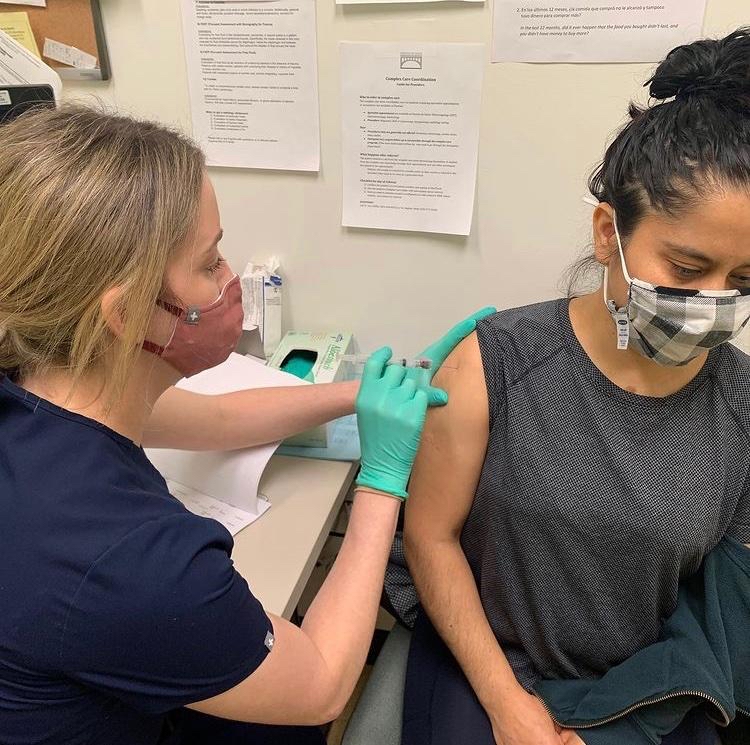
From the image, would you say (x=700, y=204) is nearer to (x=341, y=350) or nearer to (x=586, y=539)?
(x=586, y=539)

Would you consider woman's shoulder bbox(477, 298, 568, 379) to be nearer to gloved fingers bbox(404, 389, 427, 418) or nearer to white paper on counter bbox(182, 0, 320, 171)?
gloved fingers bbox(404, 389, 427, 418)

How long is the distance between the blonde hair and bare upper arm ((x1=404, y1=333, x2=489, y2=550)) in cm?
48

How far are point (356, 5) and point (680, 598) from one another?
121cm

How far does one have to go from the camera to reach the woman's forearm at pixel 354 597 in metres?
0.84

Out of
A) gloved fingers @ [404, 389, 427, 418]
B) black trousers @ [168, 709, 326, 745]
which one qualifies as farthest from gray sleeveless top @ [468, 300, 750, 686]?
black trousers @ [168, 709, 326, 745]

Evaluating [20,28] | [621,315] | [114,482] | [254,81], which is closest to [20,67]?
[20,28]

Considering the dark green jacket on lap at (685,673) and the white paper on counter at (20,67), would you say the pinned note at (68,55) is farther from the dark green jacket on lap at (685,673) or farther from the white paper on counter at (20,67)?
the dark green jacket on lap at (685,673)

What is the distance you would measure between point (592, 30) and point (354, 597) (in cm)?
103

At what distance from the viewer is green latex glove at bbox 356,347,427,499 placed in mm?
985

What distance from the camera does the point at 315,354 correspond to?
1460mm

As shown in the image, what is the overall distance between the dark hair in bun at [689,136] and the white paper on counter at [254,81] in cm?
68

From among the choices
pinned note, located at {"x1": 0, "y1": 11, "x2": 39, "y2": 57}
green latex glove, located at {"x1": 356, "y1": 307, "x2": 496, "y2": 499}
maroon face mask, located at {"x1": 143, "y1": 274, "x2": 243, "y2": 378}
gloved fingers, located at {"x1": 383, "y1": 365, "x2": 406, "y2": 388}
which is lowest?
green latex glove, located at {"x1": 356, "y1": 307, "x2": 496, "y2": 499}

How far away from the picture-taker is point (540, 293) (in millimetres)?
1378

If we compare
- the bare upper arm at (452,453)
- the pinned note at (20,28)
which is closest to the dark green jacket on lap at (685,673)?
the bare upper arm at (452,453)
